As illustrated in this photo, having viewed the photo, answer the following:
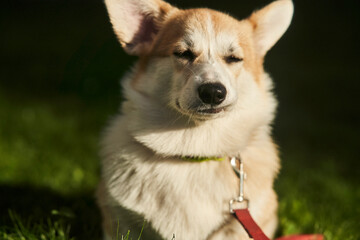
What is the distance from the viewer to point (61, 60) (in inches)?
307

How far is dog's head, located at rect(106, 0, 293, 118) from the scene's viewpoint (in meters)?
2.13

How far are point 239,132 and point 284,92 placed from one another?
4.54 meters

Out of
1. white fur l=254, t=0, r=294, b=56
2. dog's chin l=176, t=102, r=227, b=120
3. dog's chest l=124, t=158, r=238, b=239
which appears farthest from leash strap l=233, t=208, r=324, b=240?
white fur l=254, t=0, r=294, b=56

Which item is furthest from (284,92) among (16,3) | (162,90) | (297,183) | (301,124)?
(16,3)

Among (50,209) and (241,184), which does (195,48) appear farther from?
(50,209)

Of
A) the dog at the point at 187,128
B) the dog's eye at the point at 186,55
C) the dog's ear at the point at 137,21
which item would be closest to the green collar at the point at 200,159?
the dog at the point at 187,128

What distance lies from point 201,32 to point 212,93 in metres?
0.45

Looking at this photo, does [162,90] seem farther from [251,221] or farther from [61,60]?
[61,60]

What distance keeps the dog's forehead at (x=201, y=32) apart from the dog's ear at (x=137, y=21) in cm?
8

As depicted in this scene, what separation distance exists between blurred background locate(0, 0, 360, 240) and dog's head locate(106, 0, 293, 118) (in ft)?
2.60

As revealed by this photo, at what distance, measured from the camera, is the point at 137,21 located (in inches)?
99.1

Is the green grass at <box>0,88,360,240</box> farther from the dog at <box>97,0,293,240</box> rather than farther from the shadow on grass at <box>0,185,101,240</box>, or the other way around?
the dog at <box>97,0,293,240</box>

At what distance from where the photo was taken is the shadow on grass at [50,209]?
2.60m

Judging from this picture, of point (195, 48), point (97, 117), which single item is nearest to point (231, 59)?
point (195, 48)
